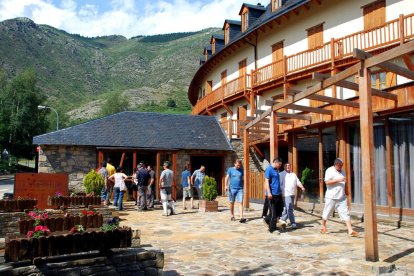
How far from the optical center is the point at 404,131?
9.44 meters

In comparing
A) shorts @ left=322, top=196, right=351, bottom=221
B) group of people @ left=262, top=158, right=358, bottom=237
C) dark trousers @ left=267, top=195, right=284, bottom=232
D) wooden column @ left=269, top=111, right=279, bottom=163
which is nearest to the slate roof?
wooden column @ left=269, top=111, right=279, bottom=163

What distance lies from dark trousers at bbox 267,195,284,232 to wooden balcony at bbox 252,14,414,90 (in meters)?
8.15

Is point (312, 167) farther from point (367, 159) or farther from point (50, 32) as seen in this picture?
point (50, 32)

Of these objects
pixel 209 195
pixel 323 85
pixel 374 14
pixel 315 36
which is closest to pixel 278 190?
pixel 323 85

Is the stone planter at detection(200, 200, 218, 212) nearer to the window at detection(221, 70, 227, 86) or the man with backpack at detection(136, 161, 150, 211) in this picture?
the man with backpack at detection(136, 161, 150, 211)

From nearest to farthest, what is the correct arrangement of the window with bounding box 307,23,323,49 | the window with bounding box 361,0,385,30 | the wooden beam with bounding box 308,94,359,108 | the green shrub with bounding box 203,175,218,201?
the wooden beam with bounding box 308,94,359,108 < the green shrub with bounding box 203,175,218,201 < the window with bounding box 361,0,385,30 < the window with bounding box 307,23,323,49

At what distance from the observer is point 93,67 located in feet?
394

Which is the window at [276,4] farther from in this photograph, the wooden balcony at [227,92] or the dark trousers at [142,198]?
the dark trousers at [142,198]

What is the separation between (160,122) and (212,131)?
9.38ft

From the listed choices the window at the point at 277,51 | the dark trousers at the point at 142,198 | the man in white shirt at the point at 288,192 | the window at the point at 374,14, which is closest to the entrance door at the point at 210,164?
the window at the point at 277,51

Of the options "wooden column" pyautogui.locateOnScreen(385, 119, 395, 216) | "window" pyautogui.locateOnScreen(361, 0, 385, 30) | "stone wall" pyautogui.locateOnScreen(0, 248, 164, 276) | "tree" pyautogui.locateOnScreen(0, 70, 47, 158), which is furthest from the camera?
"tree" pyautogui.locateOnScreen(0, 70, 47, 158)

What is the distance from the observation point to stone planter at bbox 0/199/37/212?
8586 mm

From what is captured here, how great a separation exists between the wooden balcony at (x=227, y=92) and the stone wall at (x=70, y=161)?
9.05 metres

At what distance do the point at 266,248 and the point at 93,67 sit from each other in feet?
398
